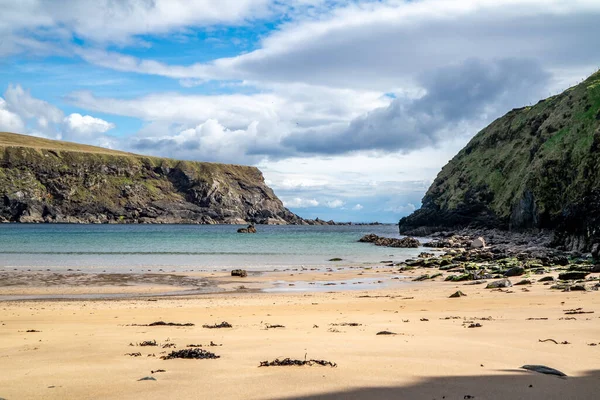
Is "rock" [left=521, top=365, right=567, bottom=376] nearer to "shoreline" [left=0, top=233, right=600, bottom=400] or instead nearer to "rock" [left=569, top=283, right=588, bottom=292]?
"shoreline" [left=0, top=233, right=600, bottom=400]

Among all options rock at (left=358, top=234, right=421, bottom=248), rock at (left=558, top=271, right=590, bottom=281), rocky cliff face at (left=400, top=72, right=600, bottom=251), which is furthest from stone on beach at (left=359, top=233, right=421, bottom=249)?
rock at (left=558, top=271, right=590, bottom=281)

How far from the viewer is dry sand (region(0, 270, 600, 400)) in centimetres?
659

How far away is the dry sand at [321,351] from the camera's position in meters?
6.59

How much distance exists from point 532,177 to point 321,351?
2699 inches

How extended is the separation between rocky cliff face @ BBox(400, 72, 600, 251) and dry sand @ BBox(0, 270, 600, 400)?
96.1 feet

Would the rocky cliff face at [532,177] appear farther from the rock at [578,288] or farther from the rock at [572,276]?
the rock at [578,288]

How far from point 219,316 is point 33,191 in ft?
643

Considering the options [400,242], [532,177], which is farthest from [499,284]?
[400,242]

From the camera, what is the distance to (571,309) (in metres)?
15.1

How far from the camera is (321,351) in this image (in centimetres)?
937

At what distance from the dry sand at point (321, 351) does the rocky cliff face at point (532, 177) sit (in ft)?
96.1

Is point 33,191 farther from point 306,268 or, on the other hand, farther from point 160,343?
point 160,343

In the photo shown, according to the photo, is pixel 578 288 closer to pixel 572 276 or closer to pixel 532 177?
pixel 572 276

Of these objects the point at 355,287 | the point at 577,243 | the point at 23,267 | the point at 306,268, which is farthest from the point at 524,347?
the point at 23,267
